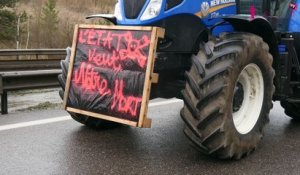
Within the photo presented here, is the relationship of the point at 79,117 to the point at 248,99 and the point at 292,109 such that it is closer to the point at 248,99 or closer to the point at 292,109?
the point at 248,99

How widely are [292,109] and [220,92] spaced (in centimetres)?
302

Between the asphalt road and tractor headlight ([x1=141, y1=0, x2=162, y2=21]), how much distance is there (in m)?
1.57

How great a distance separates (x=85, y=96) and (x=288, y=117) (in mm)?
3935

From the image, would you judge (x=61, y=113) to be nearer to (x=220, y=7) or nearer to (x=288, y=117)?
(x=220, y=7)

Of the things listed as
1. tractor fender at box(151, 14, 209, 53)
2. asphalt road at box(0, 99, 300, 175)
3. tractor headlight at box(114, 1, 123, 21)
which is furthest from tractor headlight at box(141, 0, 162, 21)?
asphalt road at box(0, 99, 300, 175)

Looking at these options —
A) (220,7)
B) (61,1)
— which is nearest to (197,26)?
(220,7)

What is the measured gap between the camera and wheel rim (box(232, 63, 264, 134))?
5.42 meters

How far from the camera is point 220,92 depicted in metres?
4.71

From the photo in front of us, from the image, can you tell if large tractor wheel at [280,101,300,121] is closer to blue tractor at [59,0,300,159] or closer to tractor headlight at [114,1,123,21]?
blue tractor at [59,0,300,159]

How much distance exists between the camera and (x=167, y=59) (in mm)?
5363

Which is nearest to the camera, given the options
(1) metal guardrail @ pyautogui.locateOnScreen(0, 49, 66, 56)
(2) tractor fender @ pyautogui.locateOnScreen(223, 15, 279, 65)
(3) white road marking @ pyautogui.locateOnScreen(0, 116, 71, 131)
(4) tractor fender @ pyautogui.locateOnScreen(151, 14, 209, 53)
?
(2) tractor fender @ pyautogui.locateOnScreen(223, 15, 279, 65)

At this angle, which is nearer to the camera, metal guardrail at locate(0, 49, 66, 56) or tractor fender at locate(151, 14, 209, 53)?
tractor fender at locate(151, 14, 209, 53)

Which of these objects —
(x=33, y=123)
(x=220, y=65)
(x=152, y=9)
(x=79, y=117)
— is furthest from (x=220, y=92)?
(x=33, y=123)

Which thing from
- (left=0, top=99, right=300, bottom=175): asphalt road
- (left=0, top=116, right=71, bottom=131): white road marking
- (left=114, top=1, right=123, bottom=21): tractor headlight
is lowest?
(left=0, top=116, right=71, bottom=131): white road marking
